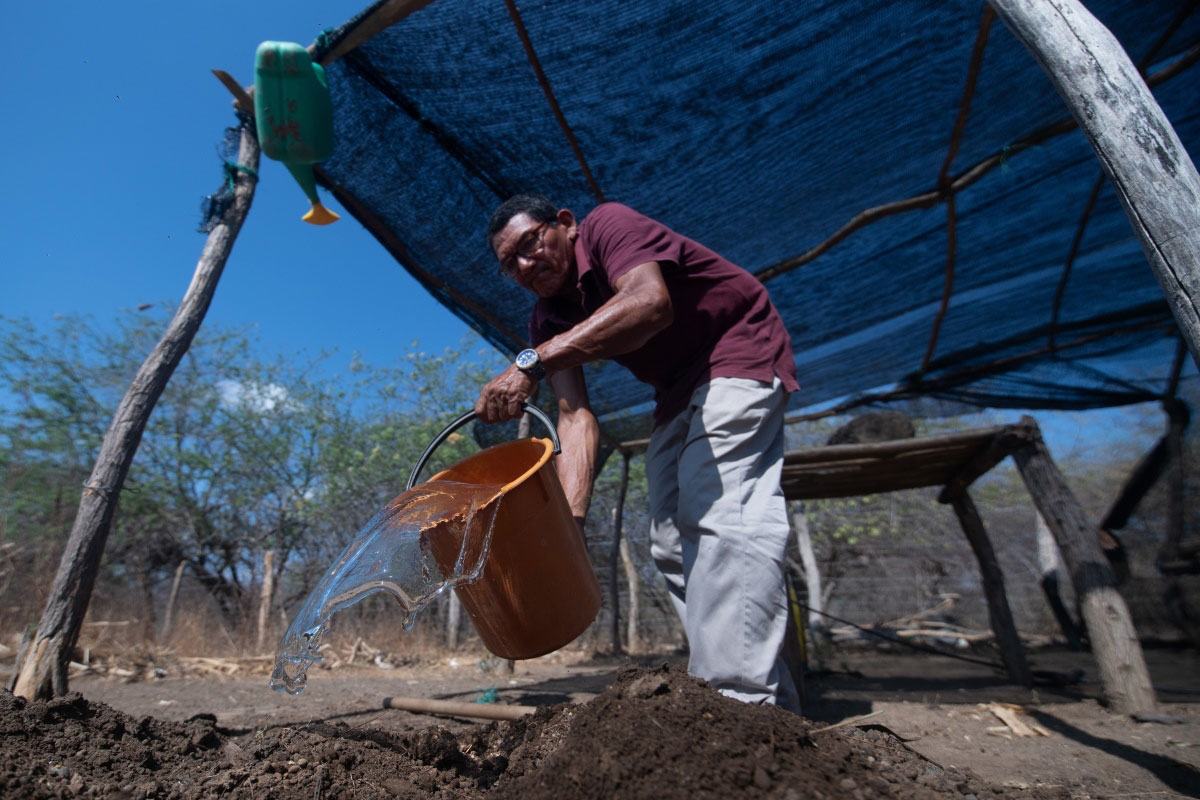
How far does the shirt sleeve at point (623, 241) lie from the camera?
1986 millimetres

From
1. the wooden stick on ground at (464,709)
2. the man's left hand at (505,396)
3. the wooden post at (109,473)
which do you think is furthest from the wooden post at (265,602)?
the man's left hand at (505,396)

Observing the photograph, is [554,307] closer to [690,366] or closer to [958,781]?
[690,366]

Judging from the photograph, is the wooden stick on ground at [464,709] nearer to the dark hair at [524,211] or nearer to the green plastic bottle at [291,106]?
the dark hair at [524,211]

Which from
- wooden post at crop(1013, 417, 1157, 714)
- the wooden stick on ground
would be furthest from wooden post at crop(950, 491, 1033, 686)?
the wooden stick on ground

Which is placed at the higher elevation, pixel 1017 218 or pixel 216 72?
pixel 216 72

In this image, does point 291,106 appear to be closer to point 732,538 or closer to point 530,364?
point 530,364

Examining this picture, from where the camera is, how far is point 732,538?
190 cm

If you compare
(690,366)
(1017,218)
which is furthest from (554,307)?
(1017,218)

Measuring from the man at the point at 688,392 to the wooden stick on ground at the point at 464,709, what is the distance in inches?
26.4

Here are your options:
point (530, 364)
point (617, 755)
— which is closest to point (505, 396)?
point (530, 364)

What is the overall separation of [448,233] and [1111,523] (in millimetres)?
5808

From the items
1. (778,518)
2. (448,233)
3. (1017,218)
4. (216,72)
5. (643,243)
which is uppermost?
(216,72)

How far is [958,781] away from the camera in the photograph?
130cm

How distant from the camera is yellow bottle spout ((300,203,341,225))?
363 centimetres
